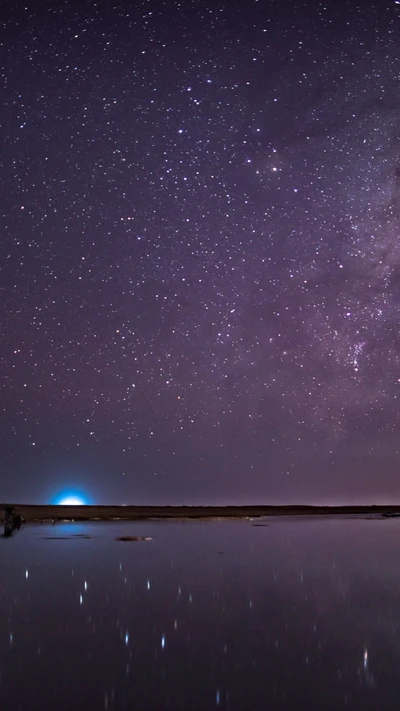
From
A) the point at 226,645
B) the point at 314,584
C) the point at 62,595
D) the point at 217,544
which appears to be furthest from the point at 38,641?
the point at 217,544

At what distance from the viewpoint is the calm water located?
7.73 meters

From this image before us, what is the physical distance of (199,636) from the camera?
35.5 ft

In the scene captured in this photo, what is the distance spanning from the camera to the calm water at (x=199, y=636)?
773 cm

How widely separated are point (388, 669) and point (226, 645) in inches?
104

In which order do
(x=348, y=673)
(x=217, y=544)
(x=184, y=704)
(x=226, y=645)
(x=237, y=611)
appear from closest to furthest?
(x=184, y=704) < (x=348, y=673) < (x=226, y=645) < (x=237, y=611) < (x=217, y=544)

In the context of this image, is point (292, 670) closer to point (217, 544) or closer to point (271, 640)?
point (271, 640)

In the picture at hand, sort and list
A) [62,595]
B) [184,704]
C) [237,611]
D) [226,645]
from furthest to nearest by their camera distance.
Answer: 1. [62,595]
2. [237,611]
3. [226,645]
4. [184,704]

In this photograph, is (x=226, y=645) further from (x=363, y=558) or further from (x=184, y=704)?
(x=363, y=558)

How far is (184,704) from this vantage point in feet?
24.2

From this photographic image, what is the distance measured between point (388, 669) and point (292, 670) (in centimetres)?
142

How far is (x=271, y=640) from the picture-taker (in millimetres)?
10523

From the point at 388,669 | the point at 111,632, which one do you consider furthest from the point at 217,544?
the point at 388,669

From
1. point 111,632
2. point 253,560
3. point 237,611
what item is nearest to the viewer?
point 111,632

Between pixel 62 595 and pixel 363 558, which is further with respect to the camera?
pixel 363 558
